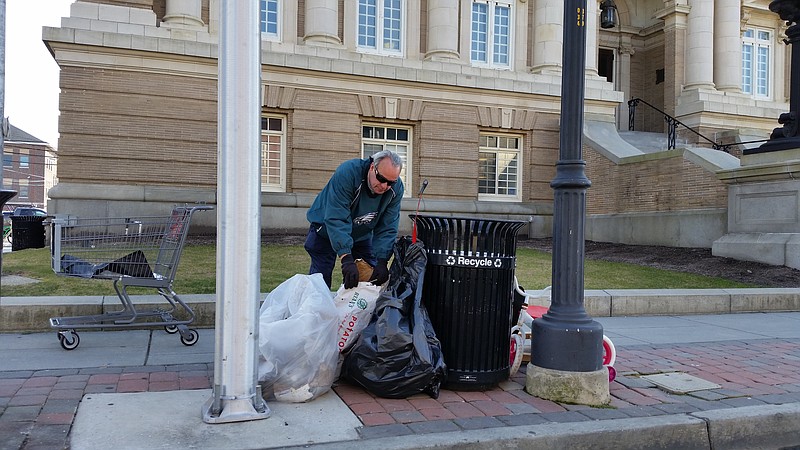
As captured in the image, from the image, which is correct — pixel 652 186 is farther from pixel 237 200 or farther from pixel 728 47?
pixel 237 200

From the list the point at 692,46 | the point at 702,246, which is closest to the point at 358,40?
the point at 702,246

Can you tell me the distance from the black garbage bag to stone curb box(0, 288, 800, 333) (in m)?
2.85

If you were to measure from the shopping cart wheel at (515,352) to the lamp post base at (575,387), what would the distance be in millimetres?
490

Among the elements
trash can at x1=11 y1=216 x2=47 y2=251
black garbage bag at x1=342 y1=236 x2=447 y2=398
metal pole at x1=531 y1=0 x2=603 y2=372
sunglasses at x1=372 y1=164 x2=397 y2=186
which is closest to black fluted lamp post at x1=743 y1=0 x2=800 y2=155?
metal pole at x1=531 y1=0 x2=603 y2=372

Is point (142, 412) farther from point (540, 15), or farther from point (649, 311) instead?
point (540, 15)

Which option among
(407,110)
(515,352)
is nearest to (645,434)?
(515,352)

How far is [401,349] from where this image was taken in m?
4.25

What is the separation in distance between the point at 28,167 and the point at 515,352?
89.2 metres

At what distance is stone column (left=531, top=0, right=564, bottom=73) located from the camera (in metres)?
20.4

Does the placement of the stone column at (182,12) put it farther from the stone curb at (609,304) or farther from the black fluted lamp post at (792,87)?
the black fluted lamp post at (792,87)

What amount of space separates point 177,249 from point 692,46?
75.1 feet

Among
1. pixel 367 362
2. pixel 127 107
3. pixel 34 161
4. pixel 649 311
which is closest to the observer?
pixel 367 362

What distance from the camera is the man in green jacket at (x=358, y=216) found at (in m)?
4.70

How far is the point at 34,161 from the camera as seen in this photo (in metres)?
80.3
